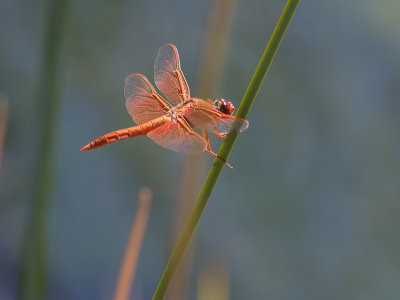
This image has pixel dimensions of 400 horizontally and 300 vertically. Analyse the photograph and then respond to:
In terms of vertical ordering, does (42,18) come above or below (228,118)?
below

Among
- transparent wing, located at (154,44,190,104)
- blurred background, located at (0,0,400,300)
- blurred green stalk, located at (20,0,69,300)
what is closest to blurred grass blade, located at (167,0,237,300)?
transparent wing, located at (154,44,190,104)

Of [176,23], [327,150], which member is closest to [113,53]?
[176,23]

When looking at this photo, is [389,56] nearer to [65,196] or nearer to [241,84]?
[241,84]

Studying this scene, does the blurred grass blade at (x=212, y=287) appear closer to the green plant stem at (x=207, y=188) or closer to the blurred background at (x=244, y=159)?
the green plant stem at (x=207, y=188)

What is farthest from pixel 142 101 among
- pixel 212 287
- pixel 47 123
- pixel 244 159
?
pixel 244 159

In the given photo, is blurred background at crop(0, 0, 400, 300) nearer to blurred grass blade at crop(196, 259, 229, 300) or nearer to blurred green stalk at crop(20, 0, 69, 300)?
blurred grass blade at crop(196, 259, 229, 300)
